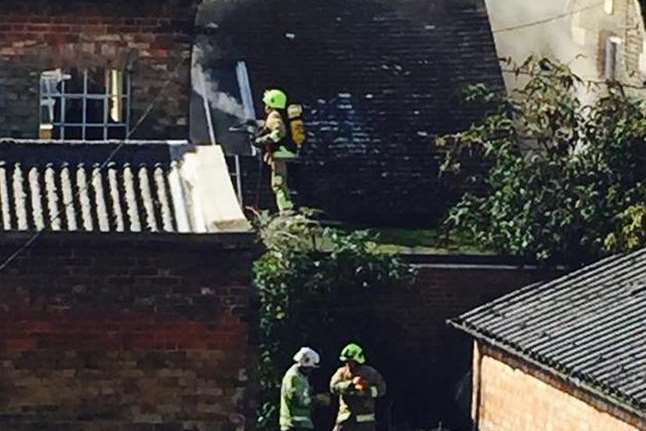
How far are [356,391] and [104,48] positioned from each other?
4.26m

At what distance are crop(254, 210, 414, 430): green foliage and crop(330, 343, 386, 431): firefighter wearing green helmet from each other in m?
2.25

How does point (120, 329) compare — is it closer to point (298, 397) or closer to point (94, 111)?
point (298, 397)

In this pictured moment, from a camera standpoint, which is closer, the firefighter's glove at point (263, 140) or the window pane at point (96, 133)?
the window pane at point (96, 133)

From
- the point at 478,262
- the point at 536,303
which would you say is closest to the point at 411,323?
the point at 478,262

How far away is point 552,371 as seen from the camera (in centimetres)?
2630

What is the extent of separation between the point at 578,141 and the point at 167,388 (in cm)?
1283

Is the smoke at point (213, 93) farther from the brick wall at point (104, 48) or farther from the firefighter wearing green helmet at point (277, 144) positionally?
the brick wall at point (104, 48)

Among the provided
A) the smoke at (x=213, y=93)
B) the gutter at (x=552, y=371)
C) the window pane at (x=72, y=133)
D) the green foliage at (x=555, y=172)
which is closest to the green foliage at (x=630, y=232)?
the green foliage at (x=555, y=172)

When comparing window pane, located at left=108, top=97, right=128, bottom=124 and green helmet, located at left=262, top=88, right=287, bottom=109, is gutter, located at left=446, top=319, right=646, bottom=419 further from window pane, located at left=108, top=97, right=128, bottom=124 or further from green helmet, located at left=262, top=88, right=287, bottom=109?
window pane, located at left=108, top=97, right=128, bottom=124

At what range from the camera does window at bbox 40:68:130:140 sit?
26.3m

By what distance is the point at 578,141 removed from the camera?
107ft

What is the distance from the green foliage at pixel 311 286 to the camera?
29.7 meters

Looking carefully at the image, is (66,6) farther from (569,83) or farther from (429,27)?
(429,27)

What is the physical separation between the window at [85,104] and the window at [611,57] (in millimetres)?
12762
